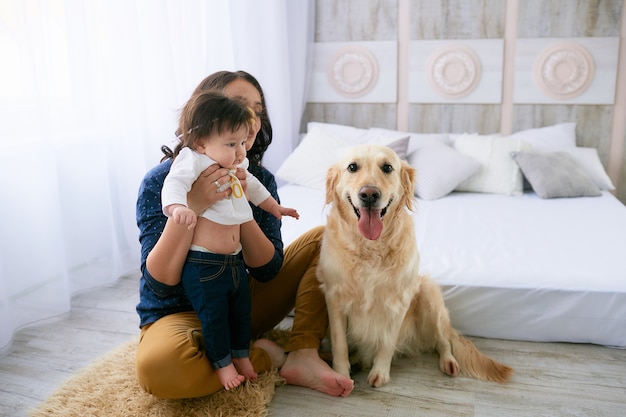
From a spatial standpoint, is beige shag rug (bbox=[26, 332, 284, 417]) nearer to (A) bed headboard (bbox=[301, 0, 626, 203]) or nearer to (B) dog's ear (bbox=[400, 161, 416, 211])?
(B) dog's ear (bbox=[400, 161, 416, 211])

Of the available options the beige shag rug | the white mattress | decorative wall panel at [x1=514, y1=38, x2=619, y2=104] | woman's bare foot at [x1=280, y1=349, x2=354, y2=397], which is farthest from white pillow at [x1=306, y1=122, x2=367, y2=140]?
the beige shag rug

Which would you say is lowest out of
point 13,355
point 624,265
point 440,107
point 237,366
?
point 13,355

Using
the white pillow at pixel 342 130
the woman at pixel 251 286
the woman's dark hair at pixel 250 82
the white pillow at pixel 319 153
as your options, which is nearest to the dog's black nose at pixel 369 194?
the woman at pixel 251 286

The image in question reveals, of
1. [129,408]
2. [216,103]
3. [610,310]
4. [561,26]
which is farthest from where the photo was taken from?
[561,26]

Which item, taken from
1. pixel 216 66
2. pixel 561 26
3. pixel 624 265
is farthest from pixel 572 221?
pixel 216 66

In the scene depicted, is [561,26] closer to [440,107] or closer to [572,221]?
[440,107]

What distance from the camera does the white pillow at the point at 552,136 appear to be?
11.4ft

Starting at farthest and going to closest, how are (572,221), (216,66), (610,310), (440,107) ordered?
(440,107) → (216,66) → (572,221) → (610,310)

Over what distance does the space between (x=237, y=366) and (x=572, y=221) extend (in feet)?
5.91

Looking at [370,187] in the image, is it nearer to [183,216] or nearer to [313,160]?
[183,216]

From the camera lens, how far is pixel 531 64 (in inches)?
143

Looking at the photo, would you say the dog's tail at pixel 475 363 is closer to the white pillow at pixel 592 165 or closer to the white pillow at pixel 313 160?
the white pillow at pixel 313 160

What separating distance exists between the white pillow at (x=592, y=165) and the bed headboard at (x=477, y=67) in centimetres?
33

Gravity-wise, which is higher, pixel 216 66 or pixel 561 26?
pixel 561 26
